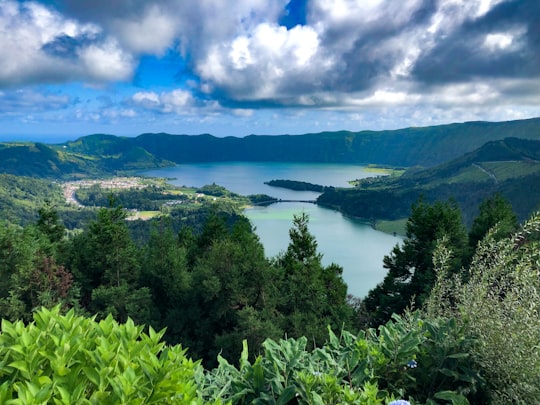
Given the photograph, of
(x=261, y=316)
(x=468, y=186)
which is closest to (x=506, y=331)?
(x=261, y=316)

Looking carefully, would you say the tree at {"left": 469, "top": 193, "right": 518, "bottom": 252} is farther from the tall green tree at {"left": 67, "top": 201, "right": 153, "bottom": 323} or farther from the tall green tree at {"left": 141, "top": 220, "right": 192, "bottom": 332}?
the tall green tree at {"left": 67, "top": 201, "right": 153, "bottom": 323}

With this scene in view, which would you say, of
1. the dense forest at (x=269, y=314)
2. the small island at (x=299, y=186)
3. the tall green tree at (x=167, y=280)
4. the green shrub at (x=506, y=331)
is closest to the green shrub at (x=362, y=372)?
the dense forest at (x=269, y=314)

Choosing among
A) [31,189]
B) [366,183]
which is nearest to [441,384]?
[366,183]

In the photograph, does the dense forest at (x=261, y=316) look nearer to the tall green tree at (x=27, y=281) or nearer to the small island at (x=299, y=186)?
the tall green tree at (x=27, y=281)

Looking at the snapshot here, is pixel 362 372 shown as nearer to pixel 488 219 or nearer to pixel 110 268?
pixel 110 268

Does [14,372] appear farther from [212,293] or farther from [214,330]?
[214,330]

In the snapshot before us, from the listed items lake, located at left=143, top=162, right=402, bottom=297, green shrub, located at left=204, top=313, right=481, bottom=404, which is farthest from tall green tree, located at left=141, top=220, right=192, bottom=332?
lake, located at left=143, top=162, right=402, bottom=297
